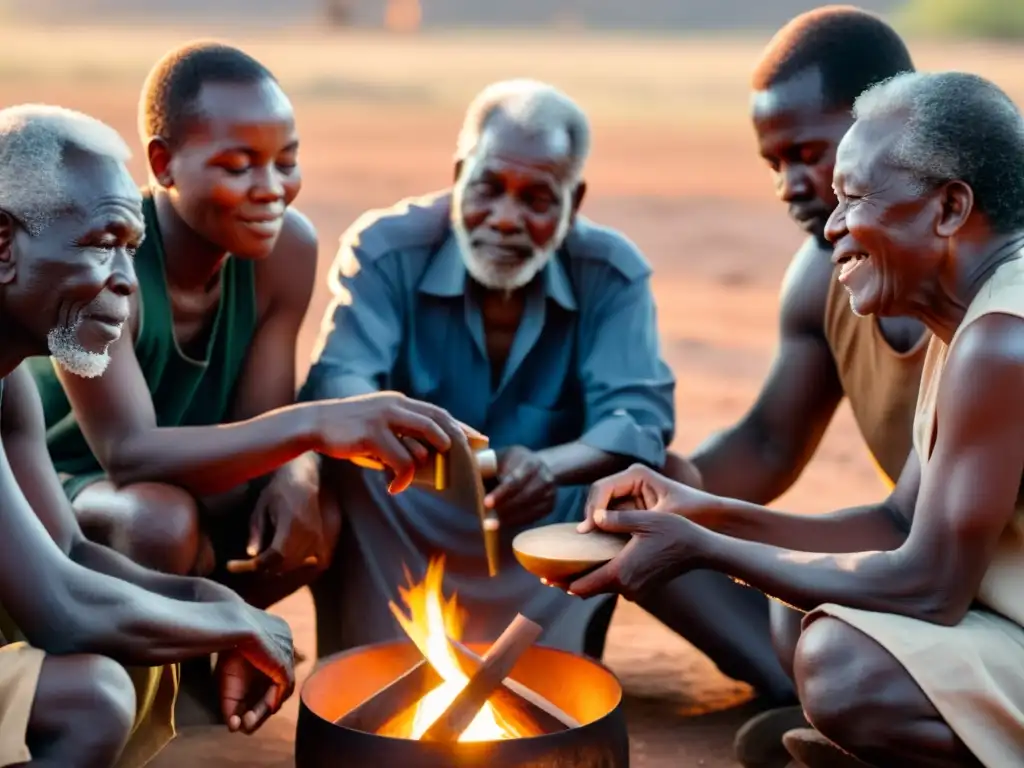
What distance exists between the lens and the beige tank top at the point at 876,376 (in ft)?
14.6

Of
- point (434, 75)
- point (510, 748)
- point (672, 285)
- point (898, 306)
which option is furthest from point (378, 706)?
point (434, 75)

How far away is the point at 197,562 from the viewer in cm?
434

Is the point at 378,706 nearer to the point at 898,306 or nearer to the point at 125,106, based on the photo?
the point at 898,306

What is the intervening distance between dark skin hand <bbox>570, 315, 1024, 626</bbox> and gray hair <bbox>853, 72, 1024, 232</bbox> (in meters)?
0.28

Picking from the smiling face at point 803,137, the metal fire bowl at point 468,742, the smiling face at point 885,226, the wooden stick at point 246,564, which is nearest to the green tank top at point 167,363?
the wooden stick at point 246,564

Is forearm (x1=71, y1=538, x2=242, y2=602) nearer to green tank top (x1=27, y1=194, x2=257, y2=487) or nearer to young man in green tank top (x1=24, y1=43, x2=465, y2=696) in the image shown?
young man in green tank top (x1=24, y1=43, x2=465, y2=696)

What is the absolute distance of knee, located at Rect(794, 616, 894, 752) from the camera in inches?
127

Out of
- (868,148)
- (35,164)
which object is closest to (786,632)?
(868,148)

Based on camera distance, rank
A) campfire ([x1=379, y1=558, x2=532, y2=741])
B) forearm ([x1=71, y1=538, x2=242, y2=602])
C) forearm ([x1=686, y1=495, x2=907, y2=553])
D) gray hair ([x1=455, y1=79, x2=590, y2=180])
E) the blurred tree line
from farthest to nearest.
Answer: the blurred tree line < gray hair ([x1=455, y1=79, x2=590, y2=180]) < forearm ([x1=686, y1=495, x2=907, y2=553]) < forearm ([x1=71, y1=538, x2=242, y2=602]) < campfire ([x1=379, y1=558, x2=532, y2=741])

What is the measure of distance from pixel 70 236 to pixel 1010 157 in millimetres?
1959

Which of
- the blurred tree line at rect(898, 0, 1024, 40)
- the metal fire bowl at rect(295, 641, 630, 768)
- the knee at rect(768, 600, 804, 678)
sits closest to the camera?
the metal fire bowl at rect(295, 641, 630, 768)

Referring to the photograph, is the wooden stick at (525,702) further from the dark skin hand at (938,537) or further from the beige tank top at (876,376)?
the beige tank top at (876,376)

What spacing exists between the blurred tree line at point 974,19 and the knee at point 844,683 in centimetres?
2732

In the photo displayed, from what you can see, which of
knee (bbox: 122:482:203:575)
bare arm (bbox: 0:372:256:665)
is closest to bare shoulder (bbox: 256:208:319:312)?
knee (bbox: 122:482:203:575)
